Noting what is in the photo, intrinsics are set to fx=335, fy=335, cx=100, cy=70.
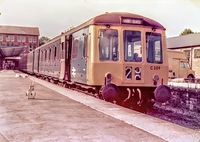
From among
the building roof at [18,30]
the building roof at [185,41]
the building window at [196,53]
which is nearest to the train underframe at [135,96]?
the building window at [196,53]

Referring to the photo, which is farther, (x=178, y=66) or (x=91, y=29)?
(x=178, y=66)

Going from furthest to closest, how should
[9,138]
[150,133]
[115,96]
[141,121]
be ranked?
[115,96] < [141,121] < [150,133] < [9,138]

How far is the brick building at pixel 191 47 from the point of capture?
3760 centimetres

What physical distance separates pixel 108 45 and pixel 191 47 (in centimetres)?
3069

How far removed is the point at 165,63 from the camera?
11.0m

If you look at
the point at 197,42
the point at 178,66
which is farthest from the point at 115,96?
the point at 197,42

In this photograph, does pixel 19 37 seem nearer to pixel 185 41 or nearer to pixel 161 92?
pixel 185 41

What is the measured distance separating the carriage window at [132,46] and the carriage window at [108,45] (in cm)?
33

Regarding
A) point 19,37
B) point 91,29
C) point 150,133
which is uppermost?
point 19,37

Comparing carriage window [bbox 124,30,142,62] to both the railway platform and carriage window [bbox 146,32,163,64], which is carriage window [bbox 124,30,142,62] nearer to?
carriage window [bbox 146,32,163,64]

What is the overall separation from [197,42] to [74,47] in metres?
28.8

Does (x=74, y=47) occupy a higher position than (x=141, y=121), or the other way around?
(x=74, y=47)

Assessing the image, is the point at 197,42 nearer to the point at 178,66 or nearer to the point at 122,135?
the point at 178,66

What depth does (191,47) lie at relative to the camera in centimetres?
3916
